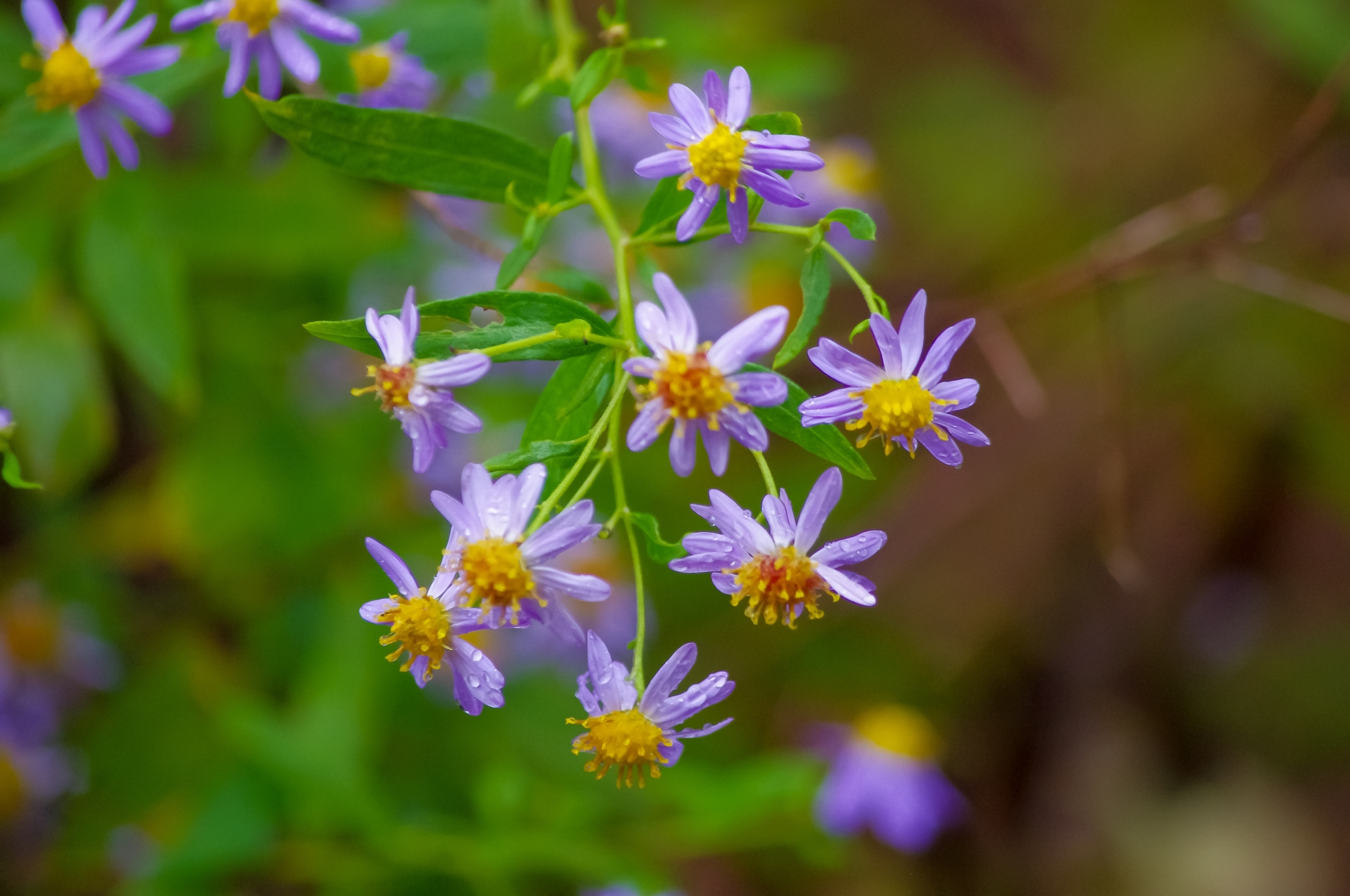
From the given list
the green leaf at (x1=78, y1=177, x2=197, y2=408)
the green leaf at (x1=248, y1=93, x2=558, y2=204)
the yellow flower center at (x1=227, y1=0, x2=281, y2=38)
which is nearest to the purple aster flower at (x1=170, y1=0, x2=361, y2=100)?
the yellow flower center at (x1=227, y1=0, x2=281, y2=38)

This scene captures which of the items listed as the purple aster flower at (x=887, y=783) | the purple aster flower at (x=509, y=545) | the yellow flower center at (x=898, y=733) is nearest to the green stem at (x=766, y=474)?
the purple aster flower at (x=509, y=545)

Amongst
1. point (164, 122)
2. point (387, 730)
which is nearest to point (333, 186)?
point (164, 122)

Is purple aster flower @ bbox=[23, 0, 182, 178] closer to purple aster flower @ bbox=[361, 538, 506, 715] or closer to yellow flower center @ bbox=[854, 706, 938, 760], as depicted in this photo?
purple aster flower @ bbox=[361, 538, 506, 715]

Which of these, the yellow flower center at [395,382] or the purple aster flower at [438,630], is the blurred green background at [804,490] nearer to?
the yellow flower center at [395,382]

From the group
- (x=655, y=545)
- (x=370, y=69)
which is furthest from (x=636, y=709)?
(x=370, y=69)

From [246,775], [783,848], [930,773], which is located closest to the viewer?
[246,775]

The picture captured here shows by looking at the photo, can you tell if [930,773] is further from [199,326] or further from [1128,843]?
[199,326]
